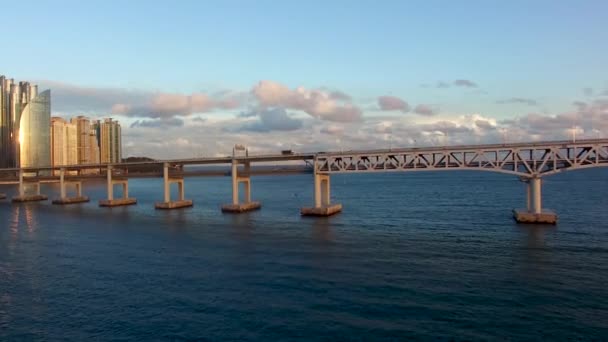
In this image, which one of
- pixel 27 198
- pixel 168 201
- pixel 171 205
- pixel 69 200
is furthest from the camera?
pixel 27 198

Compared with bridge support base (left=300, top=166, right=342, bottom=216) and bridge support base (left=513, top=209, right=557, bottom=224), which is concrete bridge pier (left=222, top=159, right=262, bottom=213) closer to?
bridge support base (left=300, top=166, right=342, bottom=216)

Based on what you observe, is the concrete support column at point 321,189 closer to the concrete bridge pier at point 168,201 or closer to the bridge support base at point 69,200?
the concrete bridge pier at point 168,201

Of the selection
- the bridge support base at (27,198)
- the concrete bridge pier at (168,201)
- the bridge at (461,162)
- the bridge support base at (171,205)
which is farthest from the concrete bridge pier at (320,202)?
the bridge support base at (27,198)

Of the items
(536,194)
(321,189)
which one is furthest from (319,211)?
(536,194)

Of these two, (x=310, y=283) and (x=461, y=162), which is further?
(x=461, y=162)

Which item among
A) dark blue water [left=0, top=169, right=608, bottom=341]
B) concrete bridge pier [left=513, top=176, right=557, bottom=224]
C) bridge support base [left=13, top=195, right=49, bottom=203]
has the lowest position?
dark blue water [left=0, top=169, right=608, bottom=341]

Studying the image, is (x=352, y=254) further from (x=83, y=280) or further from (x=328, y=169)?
(x=328, y=169)

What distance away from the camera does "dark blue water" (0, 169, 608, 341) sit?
2014 cm

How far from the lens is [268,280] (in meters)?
27.8

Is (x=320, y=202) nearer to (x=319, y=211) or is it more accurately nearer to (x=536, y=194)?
(x=319, y=211)

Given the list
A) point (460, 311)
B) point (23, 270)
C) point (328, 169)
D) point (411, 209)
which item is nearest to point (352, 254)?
point (460, 311)

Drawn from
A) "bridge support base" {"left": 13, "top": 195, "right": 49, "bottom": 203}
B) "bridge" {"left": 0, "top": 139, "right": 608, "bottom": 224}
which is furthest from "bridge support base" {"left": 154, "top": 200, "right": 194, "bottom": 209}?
"bridge support base" {"left": 13, "top": 195, "right": 49, "bottom": 203}

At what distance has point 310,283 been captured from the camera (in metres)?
27.0

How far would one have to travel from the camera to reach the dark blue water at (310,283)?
66.1ft
